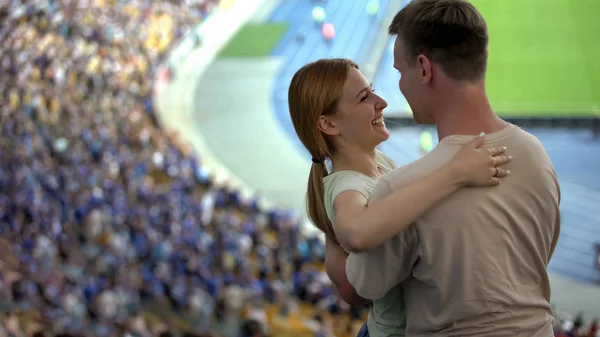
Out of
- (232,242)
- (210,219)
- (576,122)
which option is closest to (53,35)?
(210,219)

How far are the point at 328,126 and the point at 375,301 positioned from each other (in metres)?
0.38

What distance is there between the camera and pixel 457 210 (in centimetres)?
133

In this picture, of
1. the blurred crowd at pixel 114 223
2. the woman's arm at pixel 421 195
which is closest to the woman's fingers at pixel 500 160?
the woman's arm at pixel 421 195

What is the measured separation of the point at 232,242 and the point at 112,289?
182cm

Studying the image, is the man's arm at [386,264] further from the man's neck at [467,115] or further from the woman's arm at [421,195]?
the man's neck at [467,115]

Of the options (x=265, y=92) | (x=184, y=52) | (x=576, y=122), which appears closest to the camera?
(x=576, y=122)

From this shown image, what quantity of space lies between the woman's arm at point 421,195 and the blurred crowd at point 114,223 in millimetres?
4036

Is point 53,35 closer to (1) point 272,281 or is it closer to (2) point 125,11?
(2) point 125,11

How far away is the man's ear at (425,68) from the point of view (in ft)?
4.36

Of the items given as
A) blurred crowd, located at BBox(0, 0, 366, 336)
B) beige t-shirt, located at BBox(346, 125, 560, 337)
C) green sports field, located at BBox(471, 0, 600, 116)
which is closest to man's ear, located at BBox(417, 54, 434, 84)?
beige t-shirt, located at BBox(346, 125, 560, 337)

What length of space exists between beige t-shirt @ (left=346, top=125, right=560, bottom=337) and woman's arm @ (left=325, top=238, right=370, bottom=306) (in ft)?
0.66

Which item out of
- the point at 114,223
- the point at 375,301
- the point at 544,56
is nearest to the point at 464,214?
the point at 375,301

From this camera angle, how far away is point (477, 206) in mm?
1329

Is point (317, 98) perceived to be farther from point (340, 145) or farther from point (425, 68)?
point (425, 68)
